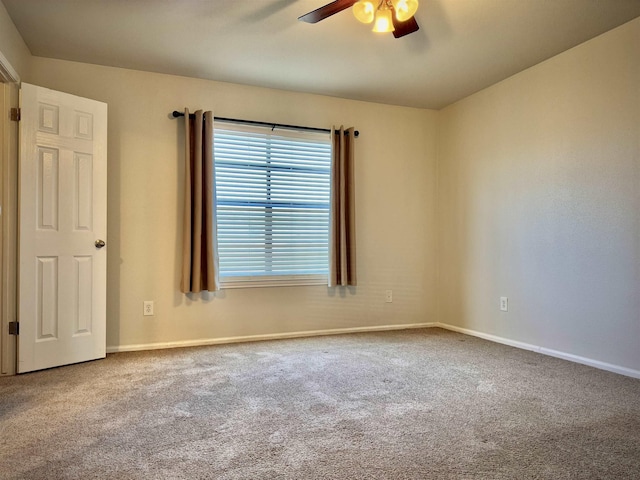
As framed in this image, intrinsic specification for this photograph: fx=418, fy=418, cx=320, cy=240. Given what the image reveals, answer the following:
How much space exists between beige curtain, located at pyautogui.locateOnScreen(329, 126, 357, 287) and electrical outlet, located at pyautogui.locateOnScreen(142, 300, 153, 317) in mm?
1584

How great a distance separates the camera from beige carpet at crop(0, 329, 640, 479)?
5.18 ft

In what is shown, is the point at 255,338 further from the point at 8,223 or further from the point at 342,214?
the point at 8,223

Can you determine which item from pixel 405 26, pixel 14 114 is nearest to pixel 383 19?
pixel 405 26

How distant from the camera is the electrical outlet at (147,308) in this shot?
3465 millimetres

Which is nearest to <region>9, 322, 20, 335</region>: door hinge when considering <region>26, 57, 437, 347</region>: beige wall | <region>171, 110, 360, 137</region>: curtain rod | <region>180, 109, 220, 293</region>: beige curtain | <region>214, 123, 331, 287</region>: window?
<region>26, 57, 437, 347</region>: beige wall

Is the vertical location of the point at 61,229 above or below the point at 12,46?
below

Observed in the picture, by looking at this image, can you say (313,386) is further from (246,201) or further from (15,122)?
(15,122)

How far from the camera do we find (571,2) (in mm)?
2490

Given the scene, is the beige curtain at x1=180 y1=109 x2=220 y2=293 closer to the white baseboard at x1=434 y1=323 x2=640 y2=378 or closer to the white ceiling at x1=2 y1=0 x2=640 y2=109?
the white ceiling at x1=2 y1=0 x2=640 y2=109

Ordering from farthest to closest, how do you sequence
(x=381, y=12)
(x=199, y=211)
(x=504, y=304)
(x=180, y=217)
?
(x=504, y=304) → (x=180, y=217) → (x=199, y=211) → (x=381, y=12)

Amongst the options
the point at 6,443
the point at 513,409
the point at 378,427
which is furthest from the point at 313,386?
the point at 6,443

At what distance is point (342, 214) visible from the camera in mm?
3932

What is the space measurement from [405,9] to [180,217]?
2.38 meters

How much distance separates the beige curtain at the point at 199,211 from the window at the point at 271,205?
0.16 meters
